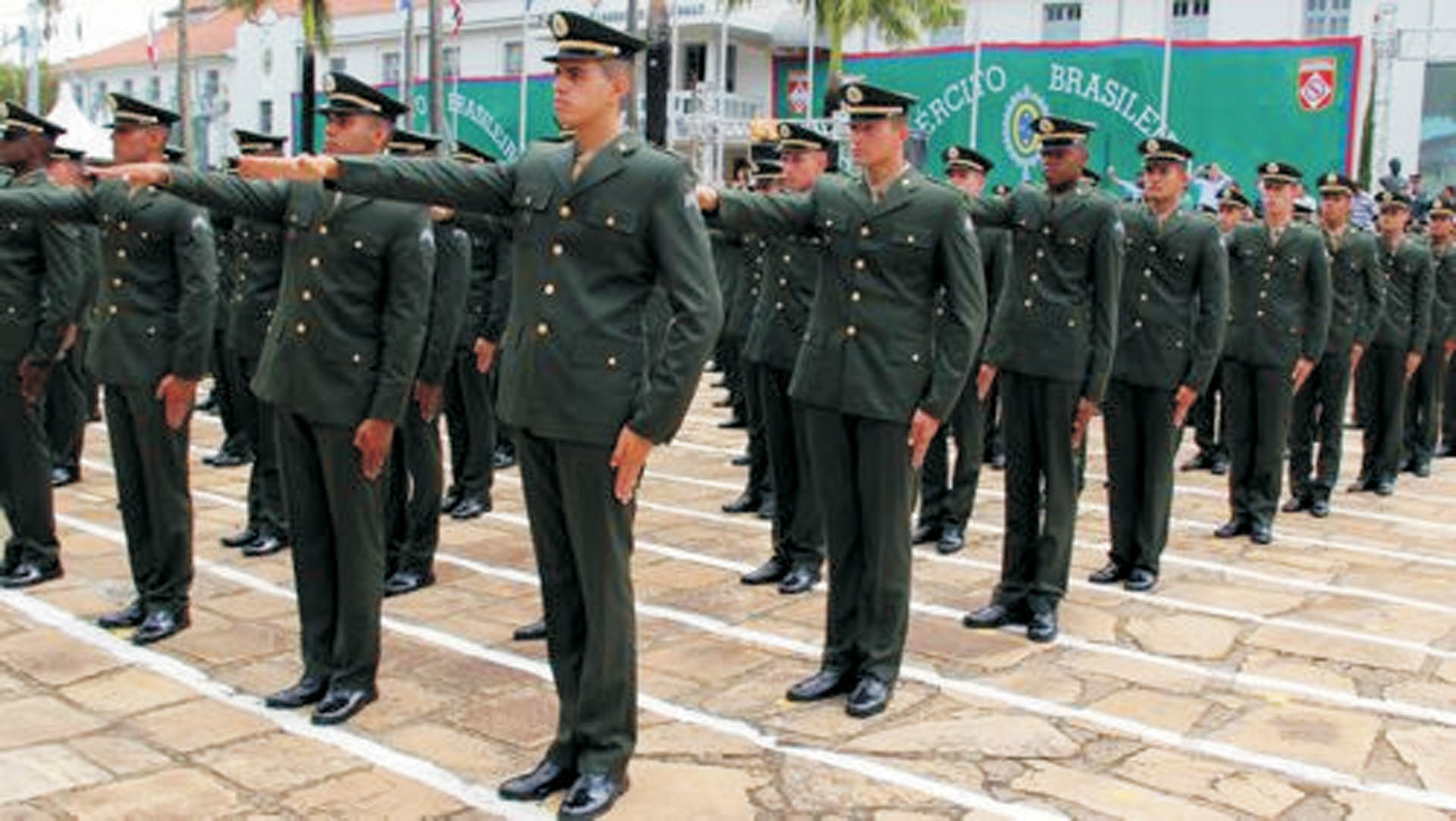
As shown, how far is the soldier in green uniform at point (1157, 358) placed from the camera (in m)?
6.78

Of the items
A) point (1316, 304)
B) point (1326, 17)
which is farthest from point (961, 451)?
point (1326, 17)

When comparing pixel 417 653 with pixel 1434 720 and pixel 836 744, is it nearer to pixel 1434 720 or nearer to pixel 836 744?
pixel 836 744

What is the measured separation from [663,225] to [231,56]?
175ft

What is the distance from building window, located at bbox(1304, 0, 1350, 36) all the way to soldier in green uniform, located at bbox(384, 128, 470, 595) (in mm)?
26419

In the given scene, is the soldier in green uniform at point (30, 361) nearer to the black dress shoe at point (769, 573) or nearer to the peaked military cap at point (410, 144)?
the peaked military cap at point (410, 144)

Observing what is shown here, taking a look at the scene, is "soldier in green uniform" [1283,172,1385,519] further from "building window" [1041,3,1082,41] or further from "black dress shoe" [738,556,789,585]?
"building window" [1041,3,1082,41]

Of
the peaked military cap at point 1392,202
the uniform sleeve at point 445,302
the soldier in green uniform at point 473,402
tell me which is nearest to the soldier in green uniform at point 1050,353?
the uniform sleeve at point 445,302

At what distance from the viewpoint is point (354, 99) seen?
15.5 feet

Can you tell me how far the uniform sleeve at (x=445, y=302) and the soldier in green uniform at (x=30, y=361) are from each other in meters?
1.66

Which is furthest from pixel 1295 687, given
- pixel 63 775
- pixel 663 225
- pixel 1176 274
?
pixel 63 775

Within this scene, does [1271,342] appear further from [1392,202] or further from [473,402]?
[473,402]

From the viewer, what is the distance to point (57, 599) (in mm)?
6230

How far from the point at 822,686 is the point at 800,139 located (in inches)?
108

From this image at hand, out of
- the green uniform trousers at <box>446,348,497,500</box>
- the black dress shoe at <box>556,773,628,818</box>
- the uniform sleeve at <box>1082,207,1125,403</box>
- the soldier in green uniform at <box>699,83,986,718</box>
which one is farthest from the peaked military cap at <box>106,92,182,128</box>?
the uniform sleeve at <box>1082,207,1125,403</box>
